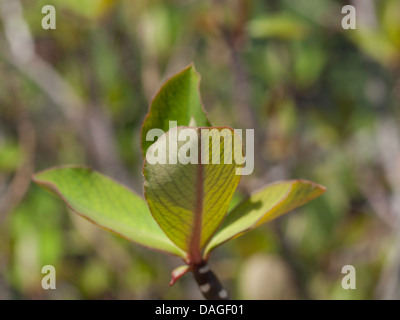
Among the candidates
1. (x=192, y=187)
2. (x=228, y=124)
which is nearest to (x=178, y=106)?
(x=192, y=187)

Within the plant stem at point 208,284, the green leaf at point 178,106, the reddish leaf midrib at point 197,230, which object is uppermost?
the green leaf at point 178,106

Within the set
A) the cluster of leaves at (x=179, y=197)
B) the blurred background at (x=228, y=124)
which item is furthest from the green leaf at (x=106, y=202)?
the blurred background at (x=228, y=124)

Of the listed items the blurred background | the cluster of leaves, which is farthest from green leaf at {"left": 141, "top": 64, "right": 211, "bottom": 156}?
the blurred background

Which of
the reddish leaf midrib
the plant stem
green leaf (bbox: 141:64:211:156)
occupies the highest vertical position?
green leaf (bbox: 141:64:211:156)

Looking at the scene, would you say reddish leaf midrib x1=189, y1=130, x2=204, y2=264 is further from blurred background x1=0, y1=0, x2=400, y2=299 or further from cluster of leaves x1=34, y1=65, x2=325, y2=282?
blurred background x1=0, y1=0, x2=400, y2=299

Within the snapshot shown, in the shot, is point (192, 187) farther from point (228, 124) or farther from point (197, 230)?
point (228, 124)

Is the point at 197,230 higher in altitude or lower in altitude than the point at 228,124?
lower

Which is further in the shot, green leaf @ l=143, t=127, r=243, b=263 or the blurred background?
the blurred background

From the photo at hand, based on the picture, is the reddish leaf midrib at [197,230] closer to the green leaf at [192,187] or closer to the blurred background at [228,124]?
the green leaf at [192,187]
